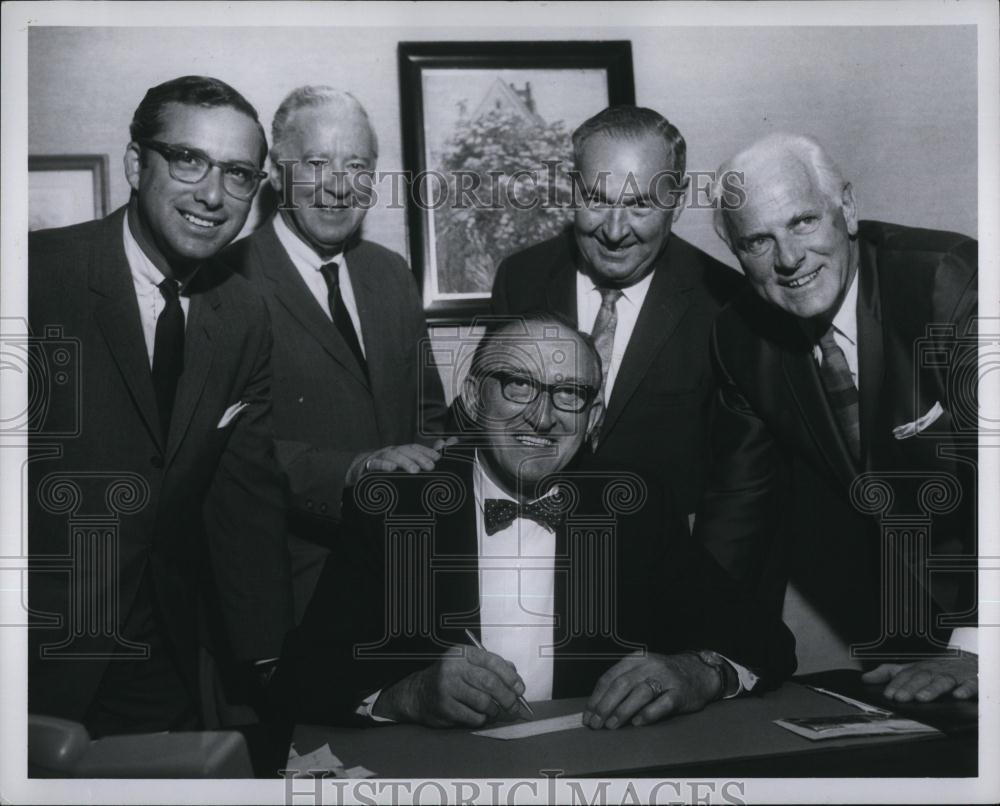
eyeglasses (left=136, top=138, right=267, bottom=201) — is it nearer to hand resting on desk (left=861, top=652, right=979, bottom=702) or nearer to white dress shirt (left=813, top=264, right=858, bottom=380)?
white dress shirt (left=813, top=264, right=858, bottom=380)

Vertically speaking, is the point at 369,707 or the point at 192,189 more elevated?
the point at 192,189

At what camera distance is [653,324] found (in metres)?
3.16

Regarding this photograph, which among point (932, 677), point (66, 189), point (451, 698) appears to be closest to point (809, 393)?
point (932, 677)

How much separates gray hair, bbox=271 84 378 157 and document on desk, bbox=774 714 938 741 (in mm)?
1915

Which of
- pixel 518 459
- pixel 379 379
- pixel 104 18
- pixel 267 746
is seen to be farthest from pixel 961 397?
pixel 104 18

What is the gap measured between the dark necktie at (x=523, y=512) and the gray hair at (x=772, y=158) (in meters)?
0.90

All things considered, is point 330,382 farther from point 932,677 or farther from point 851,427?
point 932,677

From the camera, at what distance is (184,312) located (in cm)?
312

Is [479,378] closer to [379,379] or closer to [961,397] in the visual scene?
[379,379]

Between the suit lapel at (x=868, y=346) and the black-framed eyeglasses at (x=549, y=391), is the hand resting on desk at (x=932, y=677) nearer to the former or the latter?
the suit lapel at (x=868, y=346)

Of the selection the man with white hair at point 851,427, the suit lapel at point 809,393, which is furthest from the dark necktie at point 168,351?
the suit lapel at point 809,393

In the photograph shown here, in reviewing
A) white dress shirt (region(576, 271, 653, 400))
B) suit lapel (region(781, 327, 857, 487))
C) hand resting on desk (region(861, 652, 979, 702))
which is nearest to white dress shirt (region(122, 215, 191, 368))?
white dress shirt (region(576, 271, 653, 400))

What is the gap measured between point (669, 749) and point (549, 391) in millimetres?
958

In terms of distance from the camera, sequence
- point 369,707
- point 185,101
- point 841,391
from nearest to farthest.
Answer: point 369,707 < point 185,101 < point 841,391
